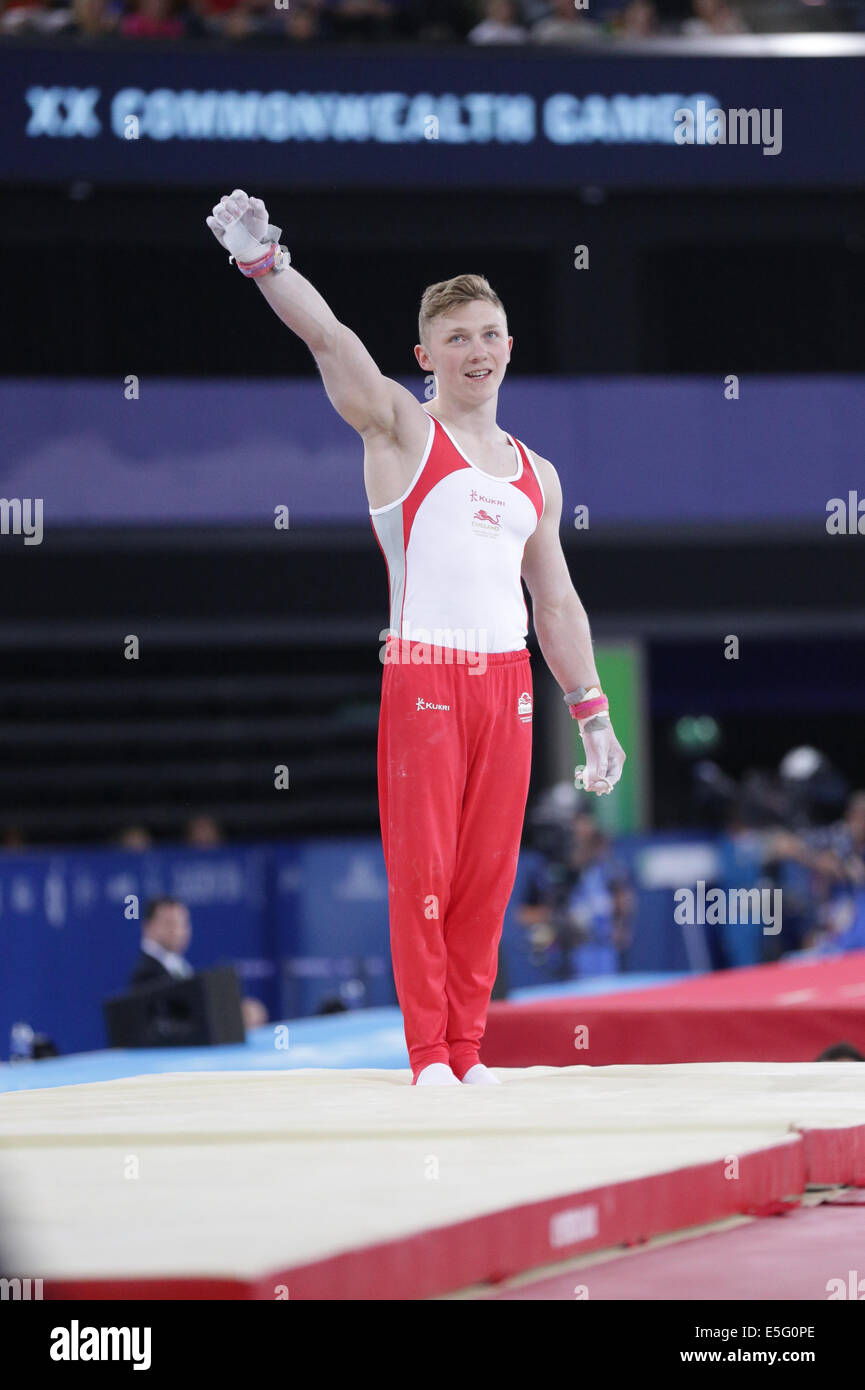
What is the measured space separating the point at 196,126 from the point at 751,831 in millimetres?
6422

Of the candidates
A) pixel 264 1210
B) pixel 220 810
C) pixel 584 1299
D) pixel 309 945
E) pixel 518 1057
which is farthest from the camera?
pixel 220 810

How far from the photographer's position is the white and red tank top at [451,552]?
4.16 m

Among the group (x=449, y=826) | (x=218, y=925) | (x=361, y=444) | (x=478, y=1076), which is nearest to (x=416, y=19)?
(x=361, y=444)

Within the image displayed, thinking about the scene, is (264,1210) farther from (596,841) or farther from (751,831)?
(751,831)

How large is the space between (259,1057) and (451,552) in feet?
9.33

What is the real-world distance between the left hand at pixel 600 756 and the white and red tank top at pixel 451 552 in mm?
382

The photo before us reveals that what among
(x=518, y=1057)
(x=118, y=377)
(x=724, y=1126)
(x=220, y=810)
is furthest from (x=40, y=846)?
(x=724, y=1126)

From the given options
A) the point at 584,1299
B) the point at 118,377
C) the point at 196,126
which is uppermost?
the point at 196,126

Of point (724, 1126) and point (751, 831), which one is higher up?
point (751, 831)

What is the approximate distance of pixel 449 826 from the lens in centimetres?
418

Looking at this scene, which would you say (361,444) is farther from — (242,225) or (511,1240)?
(511,1240)

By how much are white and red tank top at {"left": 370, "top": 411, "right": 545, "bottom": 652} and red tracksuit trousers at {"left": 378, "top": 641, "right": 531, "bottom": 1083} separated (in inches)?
2.2

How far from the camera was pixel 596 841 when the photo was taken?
12570mm

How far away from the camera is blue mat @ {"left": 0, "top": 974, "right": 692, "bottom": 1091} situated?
5938mm
